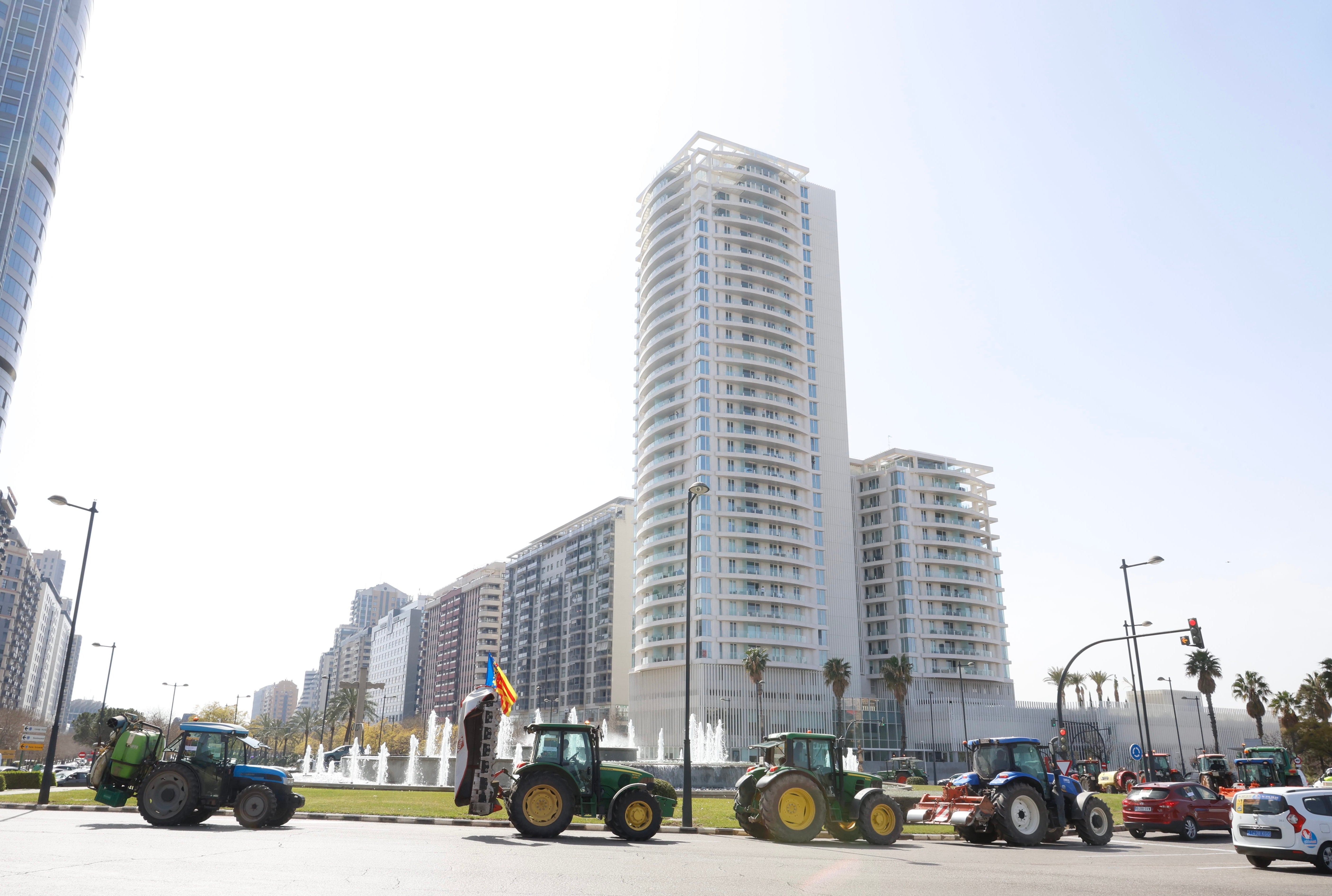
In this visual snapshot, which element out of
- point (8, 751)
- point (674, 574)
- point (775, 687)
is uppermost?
point (674, 574)

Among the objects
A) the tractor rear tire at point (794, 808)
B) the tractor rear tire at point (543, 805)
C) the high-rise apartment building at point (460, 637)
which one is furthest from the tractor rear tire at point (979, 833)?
the high-rise apartment building at point (460, 637)

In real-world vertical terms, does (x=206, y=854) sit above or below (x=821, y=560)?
below

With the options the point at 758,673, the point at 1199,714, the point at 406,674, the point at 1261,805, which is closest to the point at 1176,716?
the point at 1199,714

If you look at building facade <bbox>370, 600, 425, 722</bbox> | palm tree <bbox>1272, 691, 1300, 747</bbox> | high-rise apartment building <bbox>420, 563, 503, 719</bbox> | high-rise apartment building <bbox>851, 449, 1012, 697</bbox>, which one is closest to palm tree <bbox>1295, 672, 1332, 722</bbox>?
palm tree <bbox>1272, 691, 1300, 747</bbox>

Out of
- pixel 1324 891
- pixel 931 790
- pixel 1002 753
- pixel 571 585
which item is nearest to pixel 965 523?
pixel 571 585

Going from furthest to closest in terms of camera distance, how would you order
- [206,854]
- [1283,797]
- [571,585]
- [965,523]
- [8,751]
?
[571,585] < [965,523] < [8,751] < [1283,797] < [206,854]

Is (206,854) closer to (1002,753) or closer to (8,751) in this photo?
(1002,753)

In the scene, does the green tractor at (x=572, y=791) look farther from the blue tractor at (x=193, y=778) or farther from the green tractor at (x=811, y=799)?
the blue tractor at (x=193, y=778)

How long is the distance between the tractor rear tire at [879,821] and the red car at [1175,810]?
868 cm

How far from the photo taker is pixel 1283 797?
49.3 feet

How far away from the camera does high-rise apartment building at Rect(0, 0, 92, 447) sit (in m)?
71.1

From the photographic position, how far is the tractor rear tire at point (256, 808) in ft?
58.7

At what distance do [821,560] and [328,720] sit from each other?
2464 inches

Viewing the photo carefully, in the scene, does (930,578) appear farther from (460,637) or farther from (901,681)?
(460,637)
